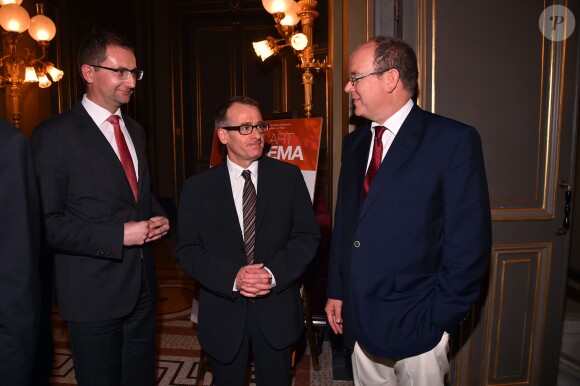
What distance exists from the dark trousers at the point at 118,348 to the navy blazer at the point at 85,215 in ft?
0.26

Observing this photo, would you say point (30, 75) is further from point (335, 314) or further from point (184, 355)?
point (335, 314)

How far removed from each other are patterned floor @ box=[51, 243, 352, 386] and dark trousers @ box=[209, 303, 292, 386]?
0.98 meters

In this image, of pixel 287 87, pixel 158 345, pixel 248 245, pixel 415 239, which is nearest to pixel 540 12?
pixel 415 239

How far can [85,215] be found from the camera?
5.99 ft

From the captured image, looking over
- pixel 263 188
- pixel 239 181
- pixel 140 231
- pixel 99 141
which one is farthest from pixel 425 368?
pixel 99 141

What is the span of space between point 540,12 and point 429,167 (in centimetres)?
140

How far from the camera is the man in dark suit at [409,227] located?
1480 mm

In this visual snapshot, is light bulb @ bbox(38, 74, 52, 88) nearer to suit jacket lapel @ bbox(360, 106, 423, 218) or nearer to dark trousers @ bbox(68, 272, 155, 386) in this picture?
dark trousers @ bbox(68, 272, 155, 386)

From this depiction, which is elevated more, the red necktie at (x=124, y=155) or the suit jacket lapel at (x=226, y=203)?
the red necktie at (x=124, y=155)

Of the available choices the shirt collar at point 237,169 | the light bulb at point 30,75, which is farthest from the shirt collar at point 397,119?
the light bulb at point 30,75

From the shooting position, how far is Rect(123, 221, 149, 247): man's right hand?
1820mm

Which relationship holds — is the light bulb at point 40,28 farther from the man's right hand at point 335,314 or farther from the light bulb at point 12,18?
the man's right hand at point 335,314

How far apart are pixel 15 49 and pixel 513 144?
4.42 metres

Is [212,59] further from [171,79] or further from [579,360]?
[579,360]
